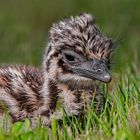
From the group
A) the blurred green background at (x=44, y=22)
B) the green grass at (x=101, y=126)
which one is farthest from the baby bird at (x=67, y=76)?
the blurred green background at (x=44, y=22)

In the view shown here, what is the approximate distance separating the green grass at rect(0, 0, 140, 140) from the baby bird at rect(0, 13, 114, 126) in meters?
0.22

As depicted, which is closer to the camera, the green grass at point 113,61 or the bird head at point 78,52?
the green grass at point 113,61

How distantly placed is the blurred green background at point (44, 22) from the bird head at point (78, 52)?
7.43ft

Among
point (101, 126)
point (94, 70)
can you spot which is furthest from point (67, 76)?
point (101, 126)

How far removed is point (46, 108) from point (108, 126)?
3.11ft

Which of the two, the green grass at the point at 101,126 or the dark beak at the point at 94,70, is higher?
the dark beak at the point at 94,70

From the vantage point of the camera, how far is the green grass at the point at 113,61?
259 inches

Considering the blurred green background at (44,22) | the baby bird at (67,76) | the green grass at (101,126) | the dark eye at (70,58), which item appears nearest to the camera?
the green grass at (101,126)

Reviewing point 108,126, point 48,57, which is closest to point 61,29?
point 48,57

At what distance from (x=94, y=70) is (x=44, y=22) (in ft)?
32.1

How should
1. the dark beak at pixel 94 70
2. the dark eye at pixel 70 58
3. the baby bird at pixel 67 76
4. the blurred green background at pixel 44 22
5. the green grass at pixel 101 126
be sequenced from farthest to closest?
1. the blurred green background at pixel 44 22
2. the dark eye at pixel 70 58
3. the baby bird at pixel 67 76
4. the dark beak at pixel 94 70
5. the green grass at pixel 101 126

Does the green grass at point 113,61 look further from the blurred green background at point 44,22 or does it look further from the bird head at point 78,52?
the bird head at point 78,52

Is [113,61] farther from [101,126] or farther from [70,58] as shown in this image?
[101,126]

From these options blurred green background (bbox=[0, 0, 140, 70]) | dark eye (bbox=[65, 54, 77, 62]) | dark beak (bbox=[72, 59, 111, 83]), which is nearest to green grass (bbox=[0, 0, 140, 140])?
blurred green background (bbox=[0, 0, 140, 70])
